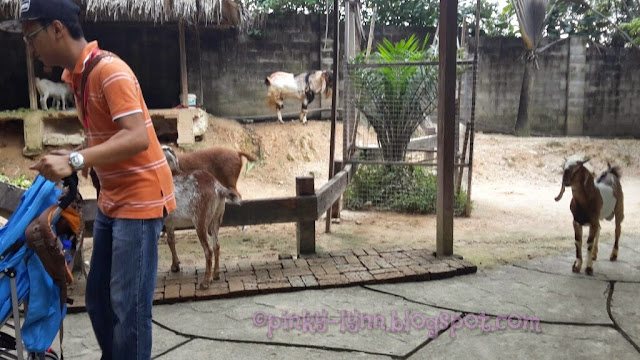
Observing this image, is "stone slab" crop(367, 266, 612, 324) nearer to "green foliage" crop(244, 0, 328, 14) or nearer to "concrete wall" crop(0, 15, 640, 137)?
"concrete wall" crop(0, 15, 640, 137)

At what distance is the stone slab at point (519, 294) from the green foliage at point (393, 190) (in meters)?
3.08

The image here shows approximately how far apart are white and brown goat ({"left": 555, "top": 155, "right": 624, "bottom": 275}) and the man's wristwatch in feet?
10.6

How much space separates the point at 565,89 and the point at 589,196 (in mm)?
11146

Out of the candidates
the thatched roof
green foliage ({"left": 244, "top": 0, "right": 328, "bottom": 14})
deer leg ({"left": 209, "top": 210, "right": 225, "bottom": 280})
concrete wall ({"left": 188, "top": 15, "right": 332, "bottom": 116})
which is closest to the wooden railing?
deer leg ({"left": 209, "top": 210, "right": 225, "bottom": 280})

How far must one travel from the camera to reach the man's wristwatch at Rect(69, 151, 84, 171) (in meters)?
1.76

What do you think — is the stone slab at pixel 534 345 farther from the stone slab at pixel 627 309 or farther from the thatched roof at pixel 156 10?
the thatched roof at pixel 156 10

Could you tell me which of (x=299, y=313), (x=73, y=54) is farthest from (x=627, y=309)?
(x=73, y=54)

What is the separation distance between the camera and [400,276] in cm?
379

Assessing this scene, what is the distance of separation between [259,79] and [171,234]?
8866mm

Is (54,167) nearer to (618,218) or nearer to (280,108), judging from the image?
(618,218)

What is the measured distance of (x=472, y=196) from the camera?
8625 mm

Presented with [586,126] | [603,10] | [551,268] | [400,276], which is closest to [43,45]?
[400,276]

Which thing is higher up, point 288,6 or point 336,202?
point 288,6

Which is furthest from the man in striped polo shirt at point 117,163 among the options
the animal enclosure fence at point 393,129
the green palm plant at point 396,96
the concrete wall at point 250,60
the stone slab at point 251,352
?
the concrete wall at point 250,60
